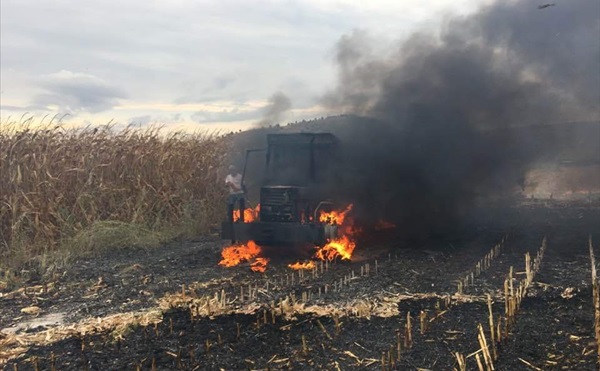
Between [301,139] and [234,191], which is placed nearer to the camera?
[301,139]

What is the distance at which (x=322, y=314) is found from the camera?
5984mm

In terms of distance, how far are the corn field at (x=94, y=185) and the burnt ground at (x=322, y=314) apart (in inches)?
59.9

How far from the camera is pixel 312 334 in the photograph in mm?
5336

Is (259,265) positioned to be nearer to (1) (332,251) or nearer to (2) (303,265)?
(2) (303,265)

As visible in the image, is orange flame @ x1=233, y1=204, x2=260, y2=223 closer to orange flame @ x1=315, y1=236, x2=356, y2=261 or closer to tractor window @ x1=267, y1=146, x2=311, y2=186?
tractor window @ x1=267, y1=146, x2=311, y2=186

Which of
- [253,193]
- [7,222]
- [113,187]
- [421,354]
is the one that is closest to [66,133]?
[113,187]

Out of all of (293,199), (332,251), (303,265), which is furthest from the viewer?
(332,251)

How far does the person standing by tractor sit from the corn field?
878 millimetres

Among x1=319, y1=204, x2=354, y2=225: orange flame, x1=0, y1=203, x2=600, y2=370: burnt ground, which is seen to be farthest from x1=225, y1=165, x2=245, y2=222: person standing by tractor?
x1=319, y1=204, x2=354, y2=225: orange flame

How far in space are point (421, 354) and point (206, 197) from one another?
30.6 ft

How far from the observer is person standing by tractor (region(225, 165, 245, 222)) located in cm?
913

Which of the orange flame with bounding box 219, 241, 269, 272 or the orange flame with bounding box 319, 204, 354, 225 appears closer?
the orange flame with bounding box 219, 241, 269, 272

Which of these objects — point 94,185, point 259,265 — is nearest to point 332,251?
point 259,265

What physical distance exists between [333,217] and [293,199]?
86 centimetres
